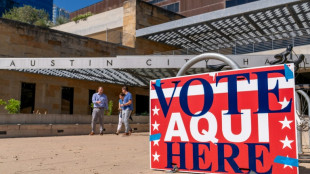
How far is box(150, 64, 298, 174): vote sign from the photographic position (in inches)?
131

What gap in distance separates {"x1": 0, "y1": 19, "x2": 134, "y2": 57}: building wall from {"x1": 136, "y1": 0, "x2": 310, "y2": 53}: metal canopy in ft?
19.1

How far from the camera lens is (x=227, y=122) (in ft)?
12.0

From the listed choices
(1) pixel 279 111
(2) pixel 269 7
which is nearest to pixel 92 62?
(2) pixel 269 7

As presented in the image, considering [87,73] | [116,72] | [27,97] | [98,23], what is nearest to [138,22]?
[98,23]

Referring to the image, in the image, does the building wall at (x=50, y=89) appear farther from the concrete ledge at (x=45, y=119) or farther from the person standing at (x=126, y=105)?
the person standing at (x=126, y=105)

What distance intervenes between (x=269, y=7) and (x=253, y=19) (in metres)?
2.88

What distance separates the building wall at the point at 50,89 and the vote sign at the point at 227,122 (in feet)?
49.8

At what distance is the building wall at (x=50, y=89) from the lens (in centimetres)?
1784

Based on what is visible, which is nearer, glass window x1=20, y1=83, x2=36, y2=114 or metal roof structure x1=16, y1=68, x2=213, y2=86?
metal roof structure x1=16, y1=68, x2=213, y2=86

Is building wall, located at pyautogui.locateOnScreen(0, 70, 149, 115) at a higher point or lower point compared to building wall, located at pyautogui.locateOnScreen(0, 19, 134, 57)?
lower

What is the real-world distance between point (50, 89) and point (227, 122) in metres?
17.5

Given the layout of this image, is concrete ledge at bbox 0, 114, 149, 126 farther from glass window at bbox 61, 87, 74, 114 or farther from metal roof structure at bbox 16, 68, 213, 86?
glass window at bbox 61, 87, 74, 114

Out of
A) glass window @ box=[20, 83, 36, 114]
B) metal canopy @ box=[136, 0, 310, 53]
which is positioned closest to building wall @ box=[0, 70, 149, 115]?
glass window @ box=[20, 83, 36, 114]

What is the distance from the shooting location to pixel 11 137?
11734mm
